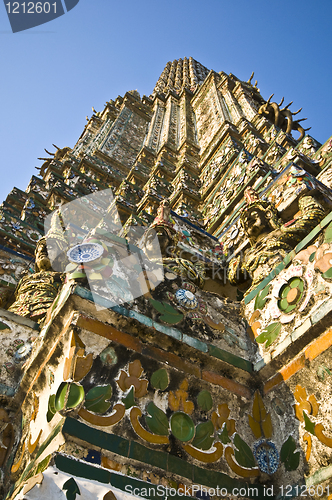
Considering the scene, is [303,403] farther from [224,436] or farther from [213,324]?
[213,324]

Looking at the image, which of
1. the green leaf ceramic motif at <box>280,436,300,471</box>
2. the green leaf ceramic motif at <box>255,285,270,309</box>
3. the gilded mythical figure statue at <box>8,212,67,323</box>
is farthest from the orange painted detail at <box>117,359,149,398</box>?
the gilded mythical figure statue at <box>8,212,67,323</box>

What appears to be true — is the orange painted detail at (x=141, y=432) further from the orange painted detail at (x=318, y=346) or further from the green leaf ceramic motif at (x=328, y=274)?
the green leaf ceramic motif at (x=328, y=274)

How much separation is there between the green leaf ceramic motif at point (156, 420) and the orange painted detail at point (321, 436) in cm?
74

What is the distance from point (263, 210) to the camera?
369 centimetres

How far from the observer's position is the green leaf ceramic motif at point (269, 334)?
245cm

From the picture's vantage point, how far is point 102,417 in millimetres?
1777

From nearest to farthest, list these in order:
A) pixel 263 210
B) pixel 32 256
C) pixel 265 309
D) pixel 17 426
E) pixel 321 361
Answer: pixel 321 361 < pixel 17 426 < pixel 265 309 < pixel 263 210 < pixel 32 256

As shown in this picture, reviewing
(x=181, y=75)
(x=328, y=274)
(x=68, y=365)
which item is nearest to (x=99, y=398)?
(x=68, y=365)

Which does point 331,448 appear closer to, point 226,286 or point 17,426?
point 17,426

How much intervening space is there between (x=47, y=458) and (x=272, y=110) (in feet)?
38.8

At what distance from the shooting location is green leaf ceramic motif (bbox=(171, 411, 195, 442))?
1.96 meters

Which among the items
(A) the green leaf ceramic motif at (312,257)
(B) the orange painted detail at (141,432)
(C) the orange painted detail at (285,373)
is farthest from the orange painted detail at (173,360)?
(A) the green leaf ceramic motif at (312,257)

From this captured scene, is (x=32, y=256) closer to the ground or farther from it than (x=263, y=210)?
closer to the ground

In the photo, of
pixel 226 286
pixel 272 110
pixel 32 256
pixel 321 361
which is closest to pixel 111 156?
pixel 272 110
